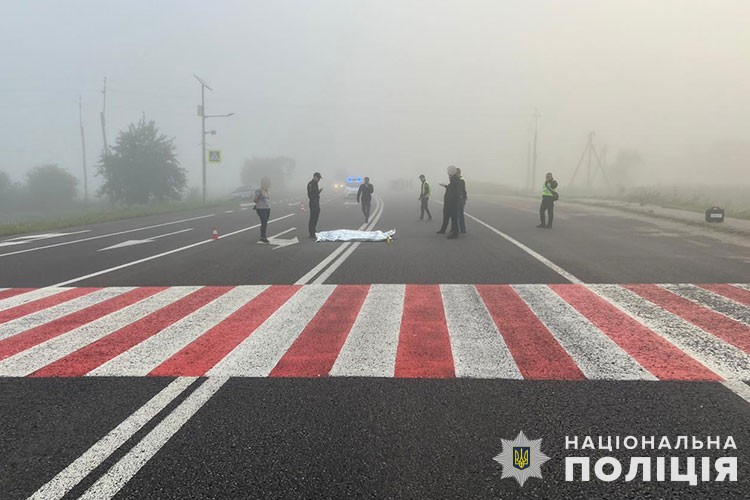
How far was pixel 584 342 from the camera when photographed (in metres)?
4.83

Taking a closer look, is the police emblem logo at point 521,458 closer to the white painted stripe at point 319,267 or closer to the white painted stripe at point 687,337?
the white painted stripe at point 687,337

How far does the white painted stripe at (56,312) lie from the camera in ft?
18.5

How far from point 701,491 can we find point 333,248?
10243 millimetres

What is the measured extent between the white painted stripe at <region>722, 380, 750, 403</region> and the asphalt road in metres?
0.02

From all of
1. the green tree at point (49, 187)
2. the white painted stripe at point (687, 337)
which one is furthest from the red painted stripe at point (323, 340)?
the green tree at point (49, 187)

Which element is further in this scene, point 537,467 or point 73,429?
point 73,429

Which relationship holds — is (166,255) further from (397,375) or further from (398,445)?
(398,445)

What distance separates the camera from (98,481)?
2627mm

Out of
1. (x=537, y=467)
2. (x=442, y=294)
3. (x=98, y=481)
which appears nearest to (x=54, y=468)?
(x=98, y=481)

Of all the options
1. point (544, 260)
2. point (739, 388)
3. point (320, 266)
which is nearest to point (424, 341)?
point (739, 388)

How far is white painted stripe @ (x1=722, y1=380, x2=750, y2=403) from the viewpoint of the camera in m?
3.55

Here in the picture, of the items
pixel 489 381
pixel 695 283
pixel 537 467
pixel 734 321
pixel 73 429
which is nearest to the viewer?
pixel 537 467

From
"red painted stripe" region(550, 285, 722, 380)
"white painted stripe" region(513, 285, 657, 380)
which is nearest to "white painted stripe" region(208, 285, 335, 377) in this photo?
"white painted stripe" region(513, 285, 657, 380)

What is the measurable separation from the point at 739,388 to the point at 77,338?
6042 mm
